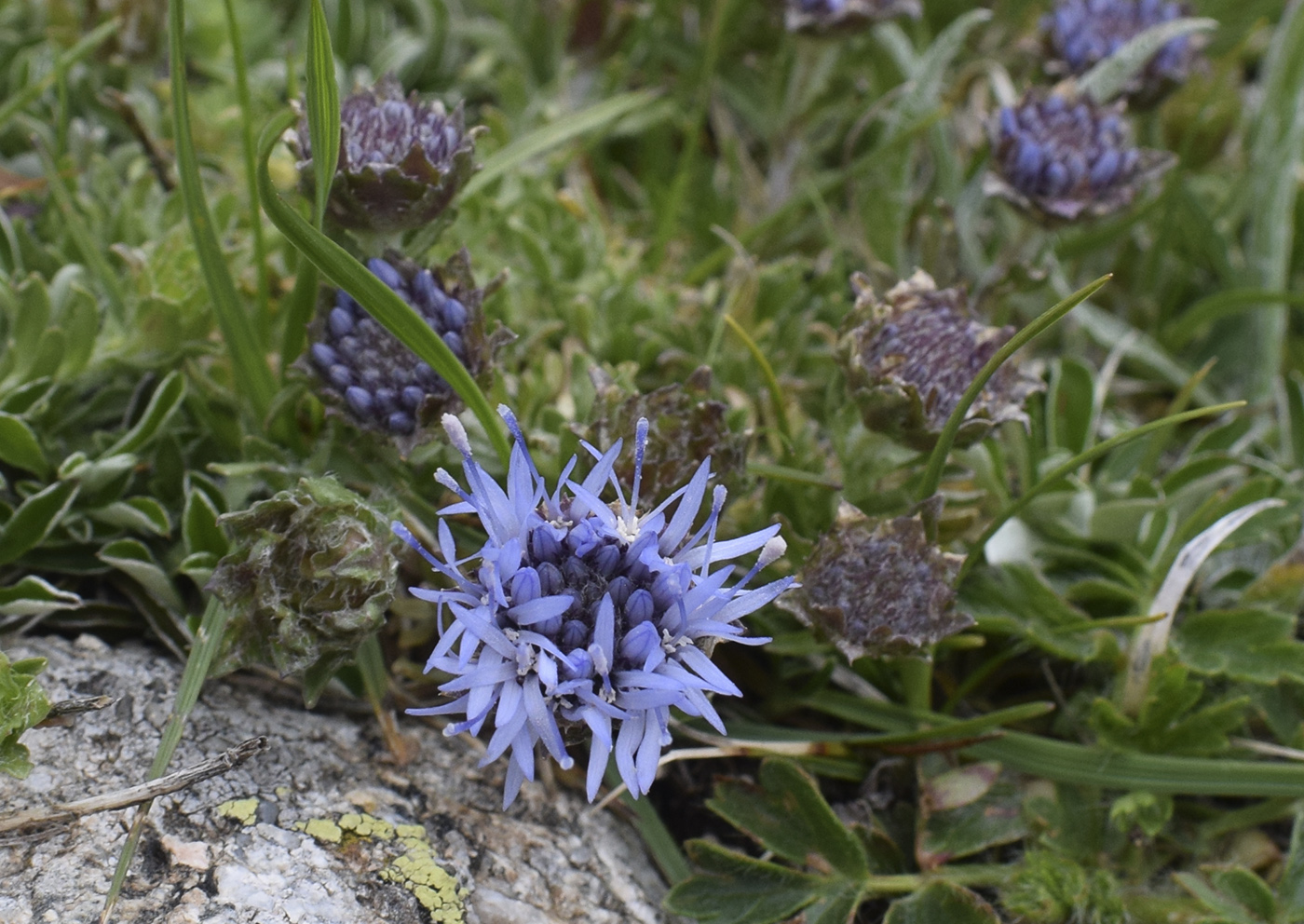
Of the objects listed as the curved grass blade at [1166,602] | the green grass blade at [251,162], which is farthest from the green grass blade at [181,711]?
the curved grass blade at [1166,602]

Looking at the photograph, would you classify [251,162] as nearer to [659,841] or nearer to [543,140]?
[543,140]

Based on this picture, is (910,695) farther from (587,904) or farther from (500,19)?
(500,19)

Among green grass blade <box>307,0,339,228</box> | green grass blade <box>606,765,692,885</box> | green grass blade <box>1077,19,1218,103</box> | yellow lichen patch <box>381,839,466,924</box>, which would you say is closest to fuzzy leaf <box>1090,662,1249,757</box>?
green grass blade <box>606,765,692,885</box>

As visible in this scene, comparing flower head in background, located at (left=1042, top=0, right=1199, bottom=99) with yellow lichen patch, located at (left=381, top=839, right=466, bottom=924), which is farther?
flower head in background, located at (left=1042, top=0, right=1199, bottom=99)

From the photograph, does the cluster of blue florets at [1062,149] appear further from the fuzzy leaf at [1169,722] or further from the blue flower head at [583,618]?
the blue flower head at [583,618]

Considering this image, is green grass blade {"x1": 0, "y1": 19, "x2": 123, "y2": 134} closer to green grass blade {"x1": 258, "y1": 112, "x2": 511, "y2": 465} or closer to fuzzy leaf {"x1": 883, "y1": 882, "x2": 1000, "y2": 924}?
A: green grass blade {"x1": 258, "y1": 112, "x2": 511, "y2": 465}
